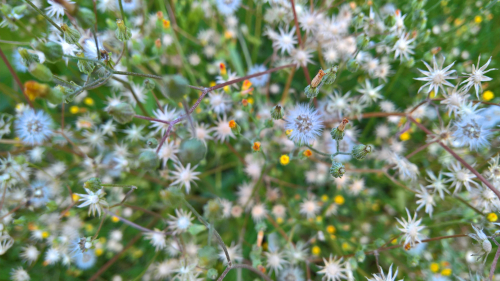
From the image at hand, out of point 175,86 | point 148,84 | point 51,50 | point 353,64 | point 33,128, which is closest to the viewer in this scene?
point 175,86

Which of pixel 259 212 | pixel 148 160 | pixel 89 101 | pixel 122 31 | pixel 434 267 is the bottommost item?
pixel 148 160

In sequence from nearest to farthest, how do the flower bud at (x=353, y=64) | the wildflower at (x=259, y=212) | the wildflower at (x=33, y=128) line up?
the flower bud at (x=353, y=64) < the wildflower at (x=33, y=128) < the wildflower at (x=259, y=212)

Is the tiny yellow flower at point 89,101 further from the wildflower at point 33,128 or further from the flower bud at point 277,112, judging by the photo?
the flower bud at point 277,112

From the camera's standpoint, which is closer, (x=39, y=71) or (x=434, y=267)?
(x=39, y=71)

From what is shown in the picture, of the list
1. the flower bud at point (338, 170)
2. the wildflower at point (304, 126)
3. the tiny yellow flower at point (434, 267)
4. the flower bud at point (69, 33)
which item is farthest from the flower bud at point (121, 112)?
the tiny yellow flower at point (434, 267)

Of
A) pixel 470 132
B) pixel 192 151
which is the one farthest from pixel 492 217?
pixel 192 151

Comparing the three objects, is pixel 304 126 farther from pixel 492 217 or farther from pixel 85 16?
pixel 85 16

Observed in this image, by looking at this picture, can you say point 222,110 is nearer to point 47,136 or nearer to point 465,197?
point 47,136
